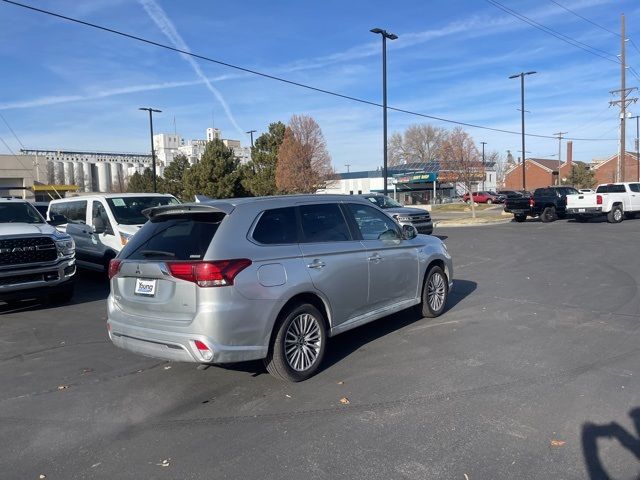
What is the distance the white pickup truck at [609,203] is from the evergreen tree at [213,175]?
26.8m

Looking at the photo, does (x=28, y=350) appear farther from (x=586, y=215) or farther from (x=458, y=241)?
(x=586, y=215)

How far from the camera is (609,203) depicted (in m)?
24.6

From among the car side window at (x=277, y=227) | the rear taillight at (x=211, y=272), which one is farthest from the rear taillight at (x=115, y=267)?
the car side window at (x=277, y=227)

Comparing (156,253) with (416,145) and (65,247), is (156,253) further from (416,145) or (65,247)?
(416,145)

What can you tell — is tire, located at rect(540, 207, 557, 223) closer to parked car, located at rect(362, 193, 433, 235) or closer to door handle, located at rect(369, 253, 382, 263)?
parked car, located at rect(362, 193, 433, 235)

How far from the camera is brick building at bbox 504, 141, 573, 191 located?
86.8 m

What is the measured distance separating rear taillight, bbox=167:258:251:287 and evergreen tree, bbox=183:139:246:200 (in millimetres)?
39084

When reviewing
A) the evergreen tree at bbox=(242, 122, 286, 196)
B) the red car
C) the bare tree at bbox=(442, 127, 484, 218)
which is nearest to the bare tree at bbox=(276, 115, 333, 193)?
the evergreen tree at bbox=(242, 122, 286, 196)

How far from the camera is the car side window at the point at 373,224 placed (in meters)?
6.18

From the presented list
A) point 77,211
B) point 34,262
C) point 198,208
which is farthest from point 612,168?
point 198,208

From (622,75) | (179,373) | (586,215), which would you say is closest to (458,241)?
(586,215)

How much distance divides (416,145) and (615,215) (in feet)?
247

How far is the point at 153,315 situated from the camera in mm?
4809

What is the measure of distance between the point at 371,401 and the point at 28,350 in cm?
445
